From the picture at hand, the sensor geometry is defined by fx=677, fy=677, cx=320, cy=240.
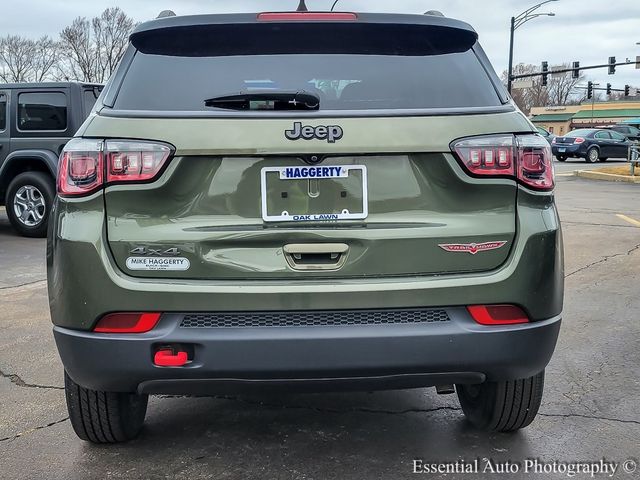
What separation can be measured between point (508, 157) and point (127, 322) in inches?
59.4

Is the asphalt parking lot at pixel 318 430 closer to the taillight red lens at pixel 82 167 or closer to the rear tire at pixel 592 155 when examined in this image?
the taillight red lens at pixel 82 167

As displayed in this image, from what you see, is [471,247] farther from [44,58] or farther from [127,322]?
[44,58]

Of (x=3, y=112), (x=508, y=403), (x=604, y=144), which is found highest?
(x=3, y=112)

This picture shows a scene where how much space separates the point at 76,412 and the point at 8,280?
461 cm

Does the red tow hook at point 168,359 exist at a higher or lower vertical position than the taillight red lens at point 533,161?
lower

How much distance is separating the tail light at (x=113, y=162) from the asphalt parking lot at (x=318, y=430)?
1249mm

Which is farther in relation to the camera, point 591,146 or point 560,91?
point 560,91

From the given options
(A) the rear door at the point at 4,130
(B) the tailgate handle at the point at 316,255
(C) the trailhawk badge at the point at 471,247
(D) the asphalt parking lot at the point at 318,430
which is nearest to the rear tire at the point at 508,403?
(D) the asphalt parking lot at the point at 318,430

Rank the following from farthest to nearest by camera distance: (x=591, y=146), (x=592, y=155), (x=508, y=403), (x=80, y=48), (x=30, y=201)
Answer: (x=80, y=48) < (x=592, y=155) < (x=591, y=146) < (x=30, y=201) < (x=508, y=403)

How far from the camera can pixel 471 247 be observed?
96.4 inches

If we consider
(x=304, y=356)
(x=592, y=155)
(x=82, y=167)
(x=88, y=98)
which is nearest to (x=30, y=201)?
(x=88, y=98)

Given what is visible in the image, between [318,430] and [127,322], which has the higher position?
[127,322]

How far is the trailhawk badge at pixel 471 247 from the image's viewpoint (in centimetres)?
243

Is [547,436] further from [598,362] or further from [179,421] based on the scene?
[179,421]
